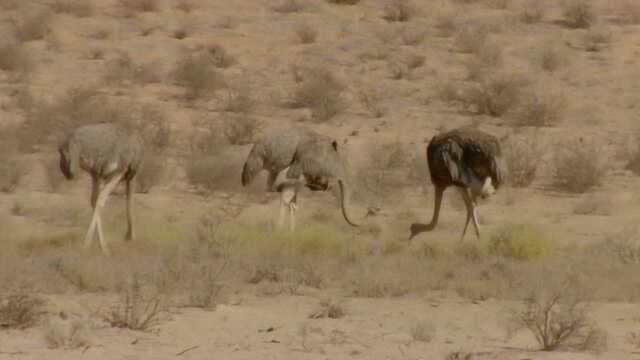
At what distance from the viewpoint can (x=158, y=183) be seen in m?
20.3

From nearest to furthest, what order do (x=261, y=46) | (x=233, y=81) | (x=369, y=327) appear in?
(x=369, y=327) < (x=233, y=81) < (x=261, y=46)

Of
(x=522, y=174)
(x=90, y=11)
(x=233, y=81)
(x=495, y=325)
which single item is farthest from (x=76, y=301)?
(x=90, y=11)

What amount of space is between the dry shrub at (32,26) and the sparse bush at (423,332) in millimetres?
19754

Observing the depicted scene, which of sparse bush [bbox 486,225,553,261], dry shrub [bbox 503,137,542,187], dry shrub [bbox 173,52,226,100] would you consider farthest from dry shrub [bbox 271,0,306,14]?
sparse bush [bbox 486,225,553,261]

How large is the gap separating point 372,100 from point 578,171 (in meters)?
5.87

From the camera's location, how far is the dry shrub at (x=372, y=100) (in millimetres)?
24922

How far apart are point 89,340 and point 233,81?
55.5 ft

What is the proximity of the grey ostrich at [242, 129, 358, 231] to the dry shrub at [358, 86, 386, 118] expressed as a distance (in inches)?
331

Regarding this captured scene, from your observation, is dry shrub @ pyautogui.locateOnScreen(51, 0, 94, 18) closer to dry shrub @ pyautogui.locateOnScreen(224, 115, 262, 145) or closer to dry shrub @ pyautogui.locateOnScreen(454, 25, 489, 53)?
dry shrub @ pyautogui.locateOnScreen(454, 25, 489, 53)

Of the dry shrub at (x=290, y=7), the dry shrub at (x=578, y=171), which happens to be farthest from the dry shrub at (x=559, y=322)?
the dry shrub at (x=290, y=7)

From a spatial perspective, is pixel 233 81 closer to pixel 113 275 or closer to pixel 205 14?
pixel 205 14

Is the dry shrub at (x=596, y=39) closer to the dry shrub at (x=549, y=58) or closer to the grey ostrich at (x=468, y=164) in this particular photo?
the dry shrub at (x=549, y=58)

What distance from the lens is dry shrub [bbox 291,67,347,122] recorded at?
2458cm

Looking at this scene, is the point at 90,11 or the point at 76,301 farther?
the point at 90,11
